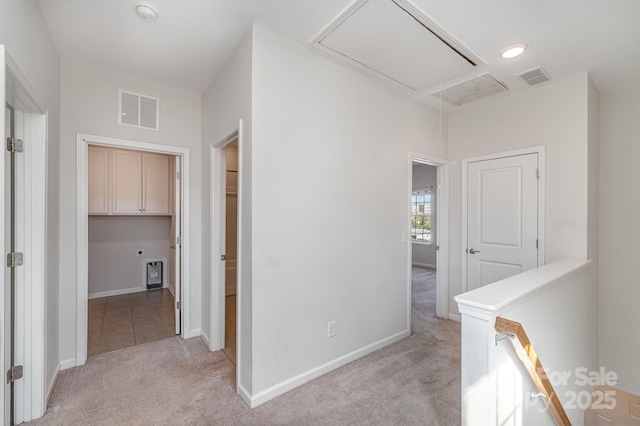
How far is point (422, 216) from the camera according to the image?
26.0ft

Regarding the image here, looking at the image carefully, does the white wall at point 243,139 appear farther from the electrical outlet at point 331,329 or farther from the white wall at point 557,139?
the white wall at point 557,139

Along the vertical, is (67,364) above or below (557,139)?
below

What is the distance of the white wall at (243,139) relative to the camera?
2113 mm

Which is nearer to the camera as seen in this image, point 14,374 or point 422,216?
point 14,374

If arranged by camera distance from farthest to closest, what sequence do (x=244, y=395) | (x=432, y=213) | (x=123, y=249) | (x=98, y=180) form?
(x=432, y=213)
(x=123, y=249)
(x=98, y=180)
(x=244, y=395)

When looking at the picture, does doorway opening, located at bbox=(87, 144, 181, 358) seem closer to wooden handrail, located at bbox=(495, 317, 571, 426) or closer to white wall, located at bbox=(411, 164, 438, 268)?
wooden handrail, located at bbox=(495, 317, 571, 426)

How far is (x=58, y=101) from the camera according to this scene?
2441 millimetres

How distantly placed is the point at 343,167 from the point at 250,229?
103cm

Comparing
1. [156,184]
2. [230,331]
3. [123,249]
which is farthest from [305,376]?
[123,249]

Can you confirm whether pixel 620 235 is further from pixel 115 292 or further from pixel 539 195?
pixel 115 292

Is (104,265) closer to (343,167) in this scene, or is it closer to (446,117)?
(343,167)

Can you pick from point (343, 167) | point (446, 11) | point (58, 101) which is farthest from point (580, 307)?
point (58, 101)

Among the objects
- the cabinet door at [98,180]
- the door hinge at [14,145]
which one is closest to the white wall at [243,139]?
the door hinge at [14,145]

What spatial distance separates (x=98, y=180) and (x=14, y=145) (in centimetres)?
274
